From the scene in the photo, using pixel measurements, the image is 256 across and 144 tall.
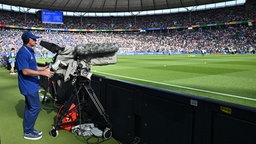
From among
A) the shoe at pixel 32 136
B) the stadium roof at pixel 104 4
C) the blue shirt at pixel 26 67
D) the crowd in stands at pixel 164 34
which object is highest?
the stadium roof at pixel 104 4

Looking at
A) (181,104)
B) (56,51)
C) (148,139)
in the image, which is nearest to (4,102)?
(56,51)

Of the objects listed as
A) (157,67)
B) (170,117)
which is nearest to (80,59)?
(170,117)

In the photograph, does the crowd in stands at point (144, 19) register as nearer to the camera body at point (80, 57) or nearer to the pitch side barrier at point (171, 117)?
the camera body at point (80, 57)

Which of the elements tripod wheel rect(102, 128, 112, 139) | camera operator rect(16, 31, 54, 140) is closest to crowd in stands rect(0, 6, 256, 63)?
camera operator rect(16, 31, 54, 140)

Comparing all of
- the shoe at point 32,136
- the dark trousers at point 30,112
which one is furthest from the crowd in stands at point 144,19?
the shoe at point 32,136

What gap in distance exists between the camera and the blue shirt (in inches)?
158

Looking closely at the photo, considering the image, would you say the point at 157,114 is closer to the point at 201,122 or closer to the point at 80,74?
the point at 201,122

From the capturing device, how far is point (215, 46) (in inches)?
2124

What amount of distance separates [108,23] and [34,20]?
23291 millimetres

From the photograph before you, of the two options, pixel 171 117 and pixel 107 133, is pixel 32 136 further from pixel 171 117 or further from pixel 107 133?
pixel 171 117

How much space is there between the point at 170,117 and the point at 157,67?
48.6 ft

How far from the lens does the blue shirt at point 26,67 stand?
402cm

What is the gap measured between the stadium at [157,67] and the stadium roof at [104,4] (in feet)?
0.90

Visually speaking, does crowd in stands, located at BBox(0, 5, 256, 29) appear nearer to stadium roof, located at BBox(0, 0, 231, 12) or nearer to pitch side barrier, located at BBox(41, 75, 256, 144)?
stadium roof, located at BBox(0, 0, 231, 12)
